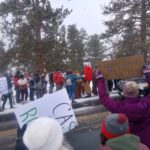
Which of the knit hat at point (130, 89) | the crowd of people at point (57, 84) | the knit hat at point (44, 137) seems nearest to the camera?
the knit hat at point (44, 137)

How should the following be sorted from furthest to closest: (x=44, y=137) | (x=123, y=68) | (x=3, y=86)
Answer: (x=3, y=86) < (x=123, y=68) < (x=44, y=137)

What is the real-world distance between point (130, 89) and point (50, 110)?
0.89m

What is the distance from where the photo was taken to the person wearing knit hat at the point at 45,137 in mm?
2557

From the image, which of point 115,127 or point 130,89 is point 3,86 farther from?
point 115,127

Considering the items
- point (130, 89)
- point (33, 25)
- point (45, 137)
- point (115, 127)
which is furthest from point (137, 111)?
point (33, 25)

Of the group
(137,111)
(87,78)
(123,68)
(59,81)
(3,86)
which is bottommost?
(59,81)

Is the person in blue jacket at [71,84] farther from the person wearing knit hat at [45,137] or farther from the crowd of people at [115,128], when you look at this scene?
the person wearing knit hat at [45,137]

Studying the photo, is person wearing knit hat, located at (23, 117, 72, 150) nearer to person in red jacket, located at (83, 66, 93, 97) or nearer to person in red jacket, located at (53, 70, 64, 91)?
person in red jacket, located at (83, 66, 93, 97)

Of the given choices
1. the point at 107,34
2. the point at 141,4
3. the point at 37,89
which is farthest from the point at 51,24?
the point at 37,89

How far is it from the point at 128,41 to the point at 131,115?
28.4 metres

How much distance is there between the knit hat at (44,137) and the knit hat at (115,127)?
75cm

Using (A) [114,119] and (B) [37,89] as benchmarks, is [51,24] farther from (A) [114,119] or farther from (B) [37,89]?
(A) [114,119]

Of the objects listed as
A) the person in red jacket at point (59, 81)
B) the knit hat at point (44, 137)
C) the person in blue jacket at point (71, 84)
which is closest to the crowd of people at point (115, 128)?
the knit hat at point (44, 137)

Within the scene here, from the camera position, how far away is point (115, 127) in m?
3.32
